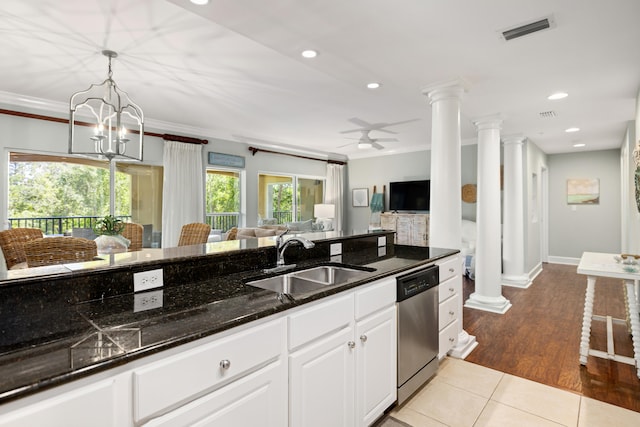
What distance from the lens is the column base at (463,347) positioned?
2838mm

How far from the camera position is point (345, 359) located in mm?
1618

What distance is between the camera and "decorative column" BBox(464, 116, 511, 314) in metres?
4.13

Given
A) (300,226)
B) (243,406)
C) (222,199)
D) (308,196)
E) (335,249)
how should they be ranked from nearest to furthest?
1. (243,406)
2. (335,249)
3. (222,199)
4. (300,226)
5. (308,196)

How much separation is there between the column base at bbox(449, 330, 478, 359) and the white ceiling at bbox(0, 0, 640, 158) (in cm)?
230

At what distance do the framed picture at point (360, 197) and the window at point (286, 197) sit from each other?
33.4 inches

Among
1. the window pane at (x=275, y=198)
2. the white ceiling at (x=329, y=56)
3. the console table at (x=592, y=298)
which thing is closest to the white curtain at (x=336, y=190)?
the window pane at (x=275, y=198)

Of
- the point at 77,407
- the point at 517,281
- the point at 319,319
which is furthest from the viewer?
the point at 517,281

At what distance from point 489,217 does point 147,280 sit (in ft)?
12.8

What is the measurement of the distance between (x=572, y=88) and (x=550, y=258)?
529 cm

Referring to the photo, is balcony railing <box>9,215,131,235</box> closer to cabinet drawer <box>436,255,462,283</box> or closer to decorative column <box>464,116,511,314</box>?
cabinet drawer <box>436,255,462,283</box>

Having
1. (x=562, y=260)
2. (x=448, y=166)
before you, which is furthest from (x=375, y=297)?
(x=562, y=260)

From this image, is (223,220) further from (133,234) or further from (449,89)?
(449,89)

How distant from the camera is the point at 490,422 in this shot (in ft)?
6.55

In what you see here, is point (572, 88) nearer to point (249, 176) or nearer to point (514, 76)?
point (514, 76)
